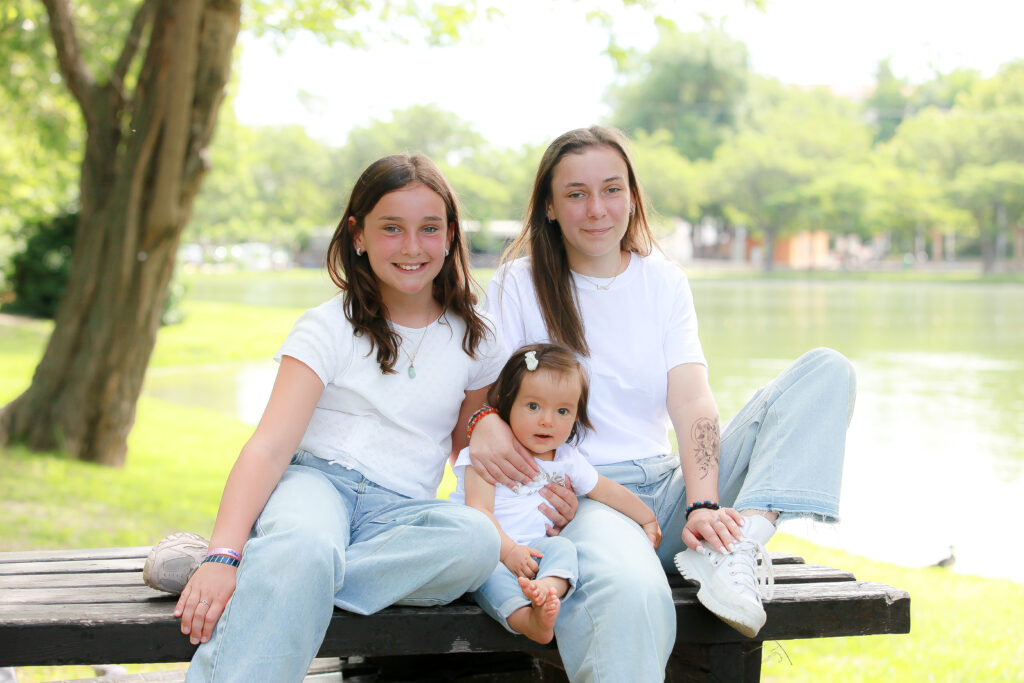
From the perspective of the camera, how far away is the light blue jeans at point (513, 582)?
217cm

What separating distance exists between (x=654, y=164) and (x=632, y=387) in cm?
5205

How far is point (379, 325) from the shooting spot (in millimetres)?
2586

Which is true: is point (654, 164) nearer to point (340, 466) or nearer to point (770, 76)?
point (770, 76)

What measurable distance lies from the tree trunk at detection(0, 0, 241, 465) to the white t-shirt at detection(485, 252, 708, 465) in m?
4.15

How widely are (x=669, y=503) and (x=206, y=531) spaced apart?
323 centimetres

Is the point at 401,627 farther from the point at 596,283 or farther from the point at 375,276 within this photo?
the point at 596,283

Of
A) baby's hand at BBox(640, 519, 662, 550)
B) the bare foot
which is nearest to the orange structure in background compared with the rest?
baby's hand at BBox(640, 519, 662, 550)

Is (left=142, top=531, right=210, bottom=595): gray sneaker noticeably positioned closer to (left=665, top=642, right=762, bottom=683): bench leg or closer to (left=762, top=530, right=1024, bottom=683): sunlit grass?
(left=665, top=642, right=762, bottom=683): bench leg

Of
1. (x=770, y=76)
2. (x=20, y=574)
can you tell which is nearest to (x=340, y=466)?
(x=20, y=574)

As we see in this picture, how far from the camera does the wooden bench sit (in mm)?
2055

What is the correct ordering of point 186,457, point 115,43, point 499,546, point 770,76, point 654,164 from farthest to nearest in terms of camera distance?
point 770,76
point 654,164
point 115,43
point 186,457
point 499,546

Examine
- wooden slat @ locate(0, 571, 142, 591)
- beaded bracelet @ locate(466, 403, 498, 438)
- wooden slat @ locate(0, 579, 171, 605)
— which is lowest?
wooden slat @ locate(0, 571, 142, 591)

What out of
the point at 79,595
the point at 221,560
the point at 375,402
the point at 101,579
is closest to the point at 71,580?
Answer: the point at 101,579

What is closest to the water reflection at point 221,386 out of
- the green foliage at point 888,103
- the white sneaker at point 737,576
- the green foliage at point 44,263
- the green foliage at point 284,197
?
the green foliage at point 44,263
